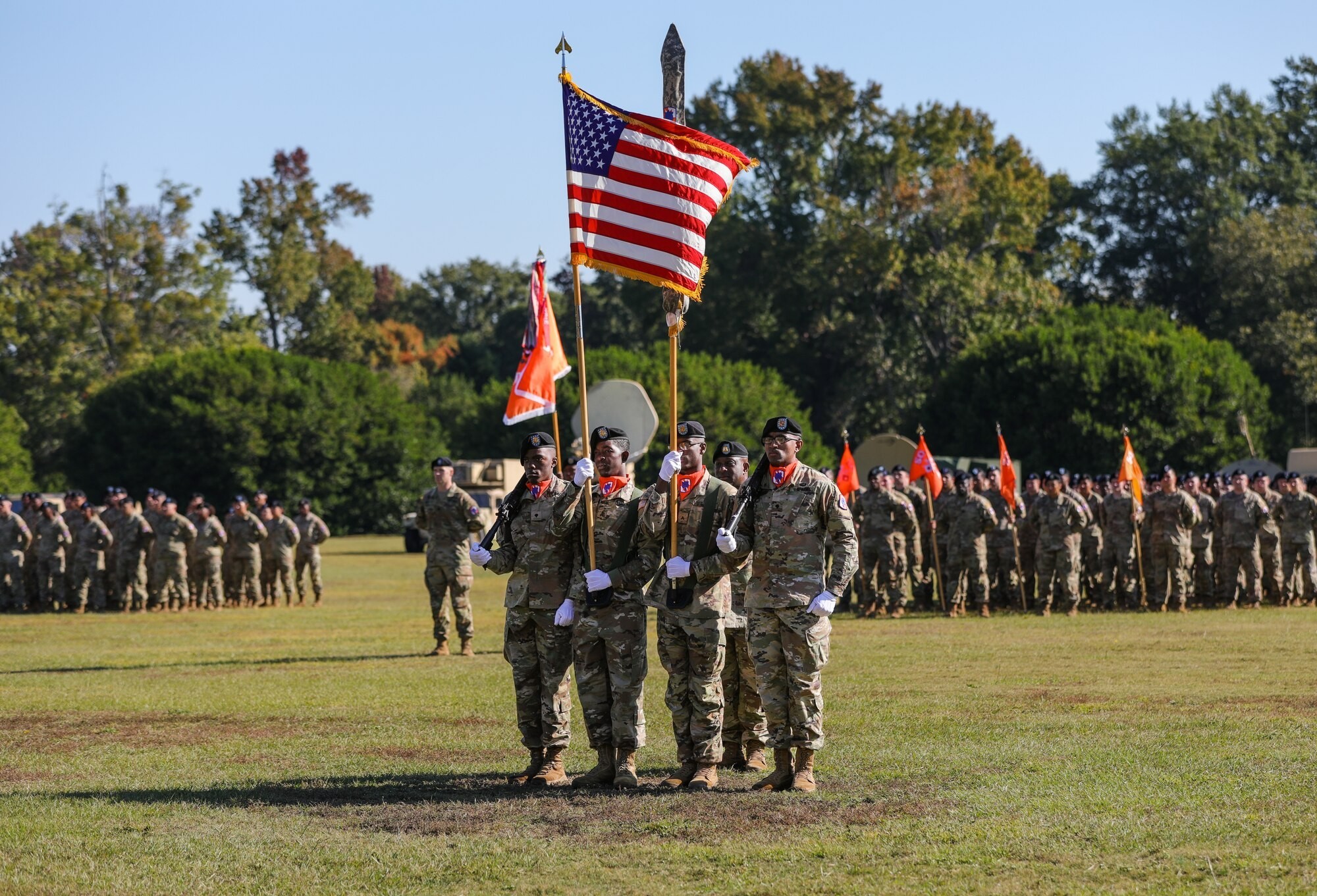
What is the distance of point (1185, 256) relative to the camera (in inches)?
2699

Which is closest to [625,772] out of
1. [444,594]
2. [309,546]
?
[444,594]

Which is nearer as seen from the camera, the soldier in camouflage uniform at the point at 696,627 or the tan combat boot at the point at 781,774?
the tan combat boot at the point at 781,774

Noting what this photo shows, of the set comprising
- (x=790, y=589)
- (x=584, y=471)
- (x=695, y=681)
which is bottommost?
(x=695, y=681)

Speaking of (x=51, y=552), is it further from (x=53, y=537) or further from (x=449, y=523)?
(x=449, y=523)

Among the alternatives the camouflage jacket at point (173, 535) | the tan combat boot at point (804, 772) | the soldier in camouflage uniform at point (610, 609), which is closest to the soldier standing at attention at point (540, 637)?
the soldier in camouflage uniform at point (610, 609)

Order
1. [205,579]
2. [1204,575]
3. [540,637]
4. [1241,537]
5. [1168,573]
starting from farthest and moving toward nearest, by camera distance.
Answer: [205,579] < [1204,575] < [1241,537] < [1168,573] < [540,637]

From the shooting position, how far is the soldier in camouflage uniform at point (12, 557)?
91.7 feet

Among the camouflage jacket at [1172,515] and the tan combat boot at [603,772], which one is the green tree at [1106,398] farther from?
the tan combat boot at [603,772]

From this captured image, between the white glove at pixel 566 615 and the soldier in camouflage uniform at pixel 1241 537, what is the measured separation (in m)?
16.8

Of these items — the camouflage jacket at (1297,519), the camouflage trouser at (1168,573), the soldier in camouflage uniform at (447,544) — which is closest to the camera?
the soldier in camouflage uniform at (447,544)

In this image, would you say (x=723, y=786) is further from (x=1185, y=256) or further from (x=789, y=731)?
(x=1185, y=256)

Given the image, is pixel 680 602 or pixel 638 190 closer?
pixel 680 602

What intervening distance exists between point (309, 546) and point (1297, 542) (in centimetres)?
1699

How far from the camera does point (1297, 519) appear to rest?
79.9 feet
